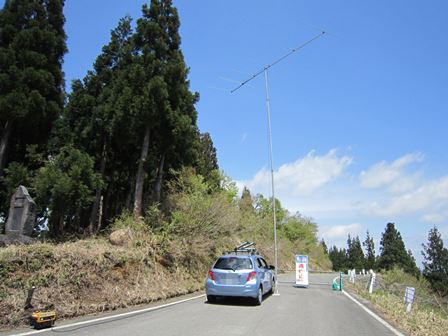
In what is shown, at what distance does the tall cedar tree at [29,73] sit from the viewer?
874 inches

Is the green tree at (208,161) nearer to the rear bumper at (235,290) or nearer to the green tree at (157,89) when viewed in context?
the green tree at (157,89)

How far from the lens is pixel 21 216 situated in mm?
17953

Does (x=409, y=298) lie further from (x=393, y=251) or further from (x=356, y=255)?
(x=356, y=255)

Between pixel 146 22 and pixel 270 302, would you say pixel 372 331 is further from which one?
pixel 146 22

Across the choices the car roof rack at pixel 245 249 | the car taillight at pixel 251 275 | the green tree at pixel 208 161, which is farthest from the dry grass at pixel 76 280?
the green tree at pixel 208 161

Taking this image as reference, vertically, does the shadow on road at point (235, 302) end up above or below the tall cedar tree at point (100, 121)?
below

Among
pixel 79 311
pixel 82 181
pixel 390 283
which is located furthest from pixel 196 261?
pixel 390 283


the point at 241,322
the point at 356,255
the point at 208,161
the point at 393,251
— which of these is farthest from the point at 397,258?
the point at 241,322

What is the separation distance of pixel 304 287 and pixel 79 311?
13.8 m

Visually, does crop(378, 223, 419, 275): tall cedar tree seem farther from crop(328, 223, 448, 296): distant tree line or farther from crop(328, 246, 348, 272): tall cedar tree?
crop(328, 246, 348, 272): tall cedar tree

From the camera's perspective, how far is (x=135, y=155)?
2822cm

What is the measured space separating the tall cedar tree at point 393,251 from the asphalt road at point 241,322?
93.3 m

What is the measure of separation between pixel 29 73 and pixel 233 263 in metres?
17.2

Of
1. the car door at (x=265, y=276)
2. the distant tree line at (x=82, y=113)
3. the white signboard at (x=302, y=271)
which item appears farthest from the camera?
the distant tree line at (x=82, y=113)
